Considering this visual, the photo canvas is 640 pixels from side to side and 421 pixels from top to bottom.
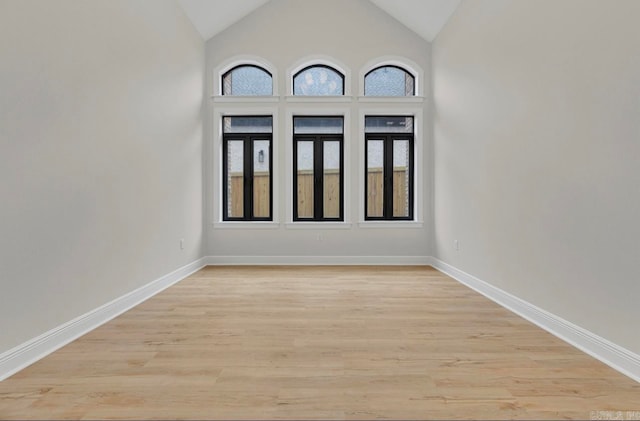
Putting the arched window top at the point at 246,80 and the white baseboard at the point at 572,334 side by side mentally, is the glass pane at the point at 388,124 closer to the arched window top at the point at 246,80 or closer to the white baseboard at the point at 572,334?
the arched window top at the point at 246,80

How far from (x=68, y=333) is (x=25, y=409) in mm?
886

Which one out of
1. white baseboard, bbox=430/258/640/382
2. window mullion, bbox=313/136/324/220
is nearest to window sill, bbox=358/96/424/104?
window mullion, bbox=313/136/324/220

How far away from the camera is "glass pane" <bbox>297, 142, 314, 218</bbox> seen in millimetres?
5711

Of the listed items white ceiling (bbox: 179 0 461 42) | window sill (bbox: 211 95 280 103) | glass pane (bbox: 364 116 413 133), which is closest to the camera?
white ceiling (bbox: 179 0 461 42)

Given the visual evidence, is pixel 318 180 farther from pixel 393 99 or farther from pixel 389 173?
pixel 393 99

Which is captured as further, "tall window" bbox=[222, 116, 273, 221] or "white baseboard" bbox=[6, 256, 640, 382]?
"tall window" bbox=[222, 116, 273, 221]

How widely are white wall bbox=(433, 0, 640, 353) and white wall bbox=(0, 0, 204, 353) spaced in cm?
339

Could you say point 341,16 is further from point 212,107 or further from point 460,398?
point 460,398

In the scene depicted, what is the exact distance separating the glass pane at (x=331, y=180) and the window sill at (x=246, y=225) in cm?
84

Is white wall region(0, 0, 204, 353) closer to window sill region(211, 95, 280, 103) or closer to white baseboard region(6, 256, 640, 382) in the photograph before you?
white baseboard region(6, 256, 640, 382)

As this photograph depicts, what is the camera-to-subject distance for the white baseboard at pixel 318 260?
5523 millimetres

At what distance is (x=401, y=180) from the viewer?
18.9ft

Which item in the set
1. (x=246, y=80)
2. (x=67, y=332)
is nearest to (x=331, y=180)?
(x=246, y=80)

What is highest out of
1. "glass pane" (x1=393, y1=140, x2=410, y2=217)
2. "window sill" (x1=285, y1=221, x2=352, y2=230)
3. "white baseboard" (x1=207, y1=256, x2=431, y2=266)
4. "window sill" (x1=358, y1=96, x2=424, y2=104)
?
"window sill" (x1=358, y1=96, x2=424, y2=104)
